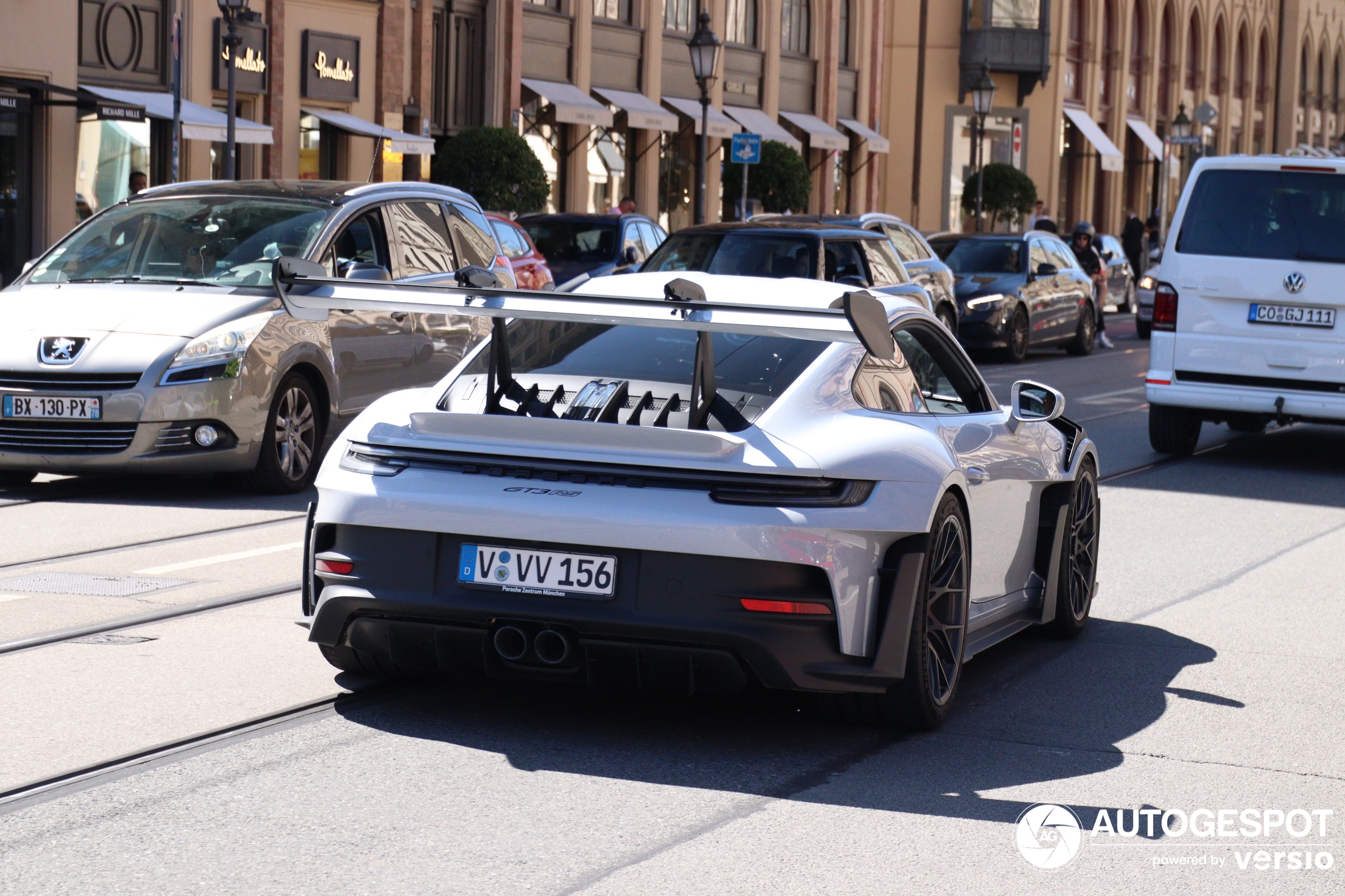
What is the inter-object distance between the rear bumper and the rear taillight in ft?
30.0

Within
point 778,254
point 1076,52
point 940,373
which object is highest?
point 1076,52

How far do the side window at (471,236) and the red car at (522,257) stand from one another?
293 cm

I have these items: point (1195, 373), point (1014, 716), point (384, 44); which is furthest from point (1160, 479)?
point (384, 44)

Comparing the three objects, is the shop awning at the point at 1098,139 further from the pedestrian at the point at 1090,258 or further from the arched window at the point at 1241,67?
the pedestrian at the point at 1090,258

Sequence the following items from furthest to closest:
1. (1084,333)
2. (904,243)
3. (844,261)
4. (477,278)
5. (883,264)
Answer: (1084,333), (904,243), (883,264), (844,261), (477,278)

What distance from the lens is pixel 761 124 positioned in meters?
46.0

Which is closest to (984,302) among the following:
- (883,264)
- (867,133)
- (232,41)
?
(883,264)

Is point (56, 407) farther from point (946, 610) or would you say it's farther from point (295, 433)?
point (946, 610)

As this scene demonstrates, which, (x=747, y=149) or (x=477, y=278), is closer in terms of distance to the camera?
(x=477, y=278)

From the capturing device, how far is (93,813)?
4.89 m

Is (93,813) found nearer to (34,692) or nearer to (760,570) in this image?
(34,692)

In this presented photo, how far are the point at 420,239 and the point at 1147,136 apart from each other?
196ft

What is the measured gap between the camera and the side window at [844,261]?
17.7 meters

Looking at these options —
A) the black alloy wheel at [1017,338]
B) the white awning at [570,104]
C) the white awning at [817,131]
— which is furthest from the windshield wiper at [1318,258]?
the white awning at [817,131]
